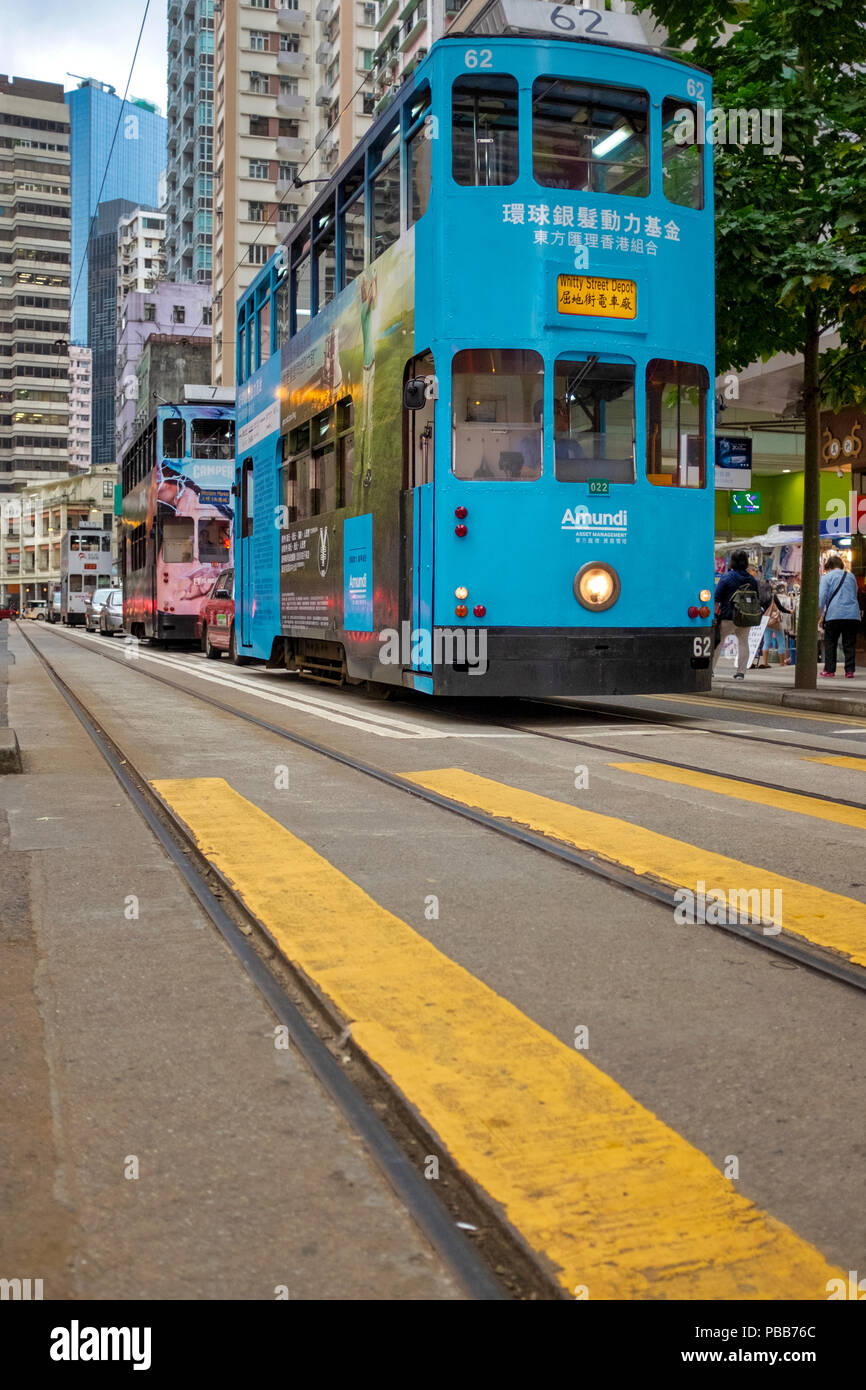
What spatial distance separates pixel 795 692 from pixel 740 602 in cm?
315

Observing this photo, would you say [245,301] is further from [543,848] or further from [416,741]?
[543,848]

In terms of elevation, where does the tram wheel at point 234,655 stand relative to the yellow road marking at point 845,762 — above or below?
above

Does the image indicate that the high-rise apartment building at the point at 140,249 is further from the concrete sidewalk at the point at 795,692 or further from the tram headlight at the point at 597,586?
the tram headlight at the point at 597,586

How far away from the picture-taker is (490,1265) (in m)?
2.35

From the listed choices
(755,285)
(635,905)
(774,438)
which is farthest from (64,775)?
(774,438)

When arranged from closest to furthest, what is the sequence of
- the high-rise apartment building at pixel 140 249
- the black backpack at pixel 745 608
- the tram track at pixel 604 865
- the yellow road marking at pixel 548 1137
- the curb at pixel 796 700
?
the yellow road marking at pixel 548 1137 < the tram track at pixel 604 865 < the curb at pixel 796 700 < the black backpack at pixel 745 608 < the high-rise apartment building at pixel 140 249

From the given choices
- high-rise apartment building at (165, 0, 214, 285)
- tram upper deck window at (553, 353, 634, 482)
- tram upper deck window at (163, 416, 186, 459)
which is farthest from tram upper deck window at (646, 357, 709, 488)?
high-rise apartment building at (165, 0, 214, 285)

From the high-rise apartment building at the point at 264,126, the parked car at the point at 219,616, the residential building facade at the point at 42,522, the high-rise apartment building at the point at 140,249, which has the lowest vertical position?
the parked car at the point at 219,616

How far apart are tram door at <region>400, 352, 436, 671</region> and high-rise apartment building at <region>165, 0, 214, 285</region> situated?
82.5m

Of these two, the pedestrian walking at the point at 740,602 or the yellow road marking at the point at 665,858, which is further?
the pedestrian walking at the point at 740,602

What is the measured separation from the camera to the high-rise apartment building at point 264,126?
257ft

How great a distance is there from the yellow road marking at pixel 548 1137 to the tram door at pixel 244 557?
50.0 ft

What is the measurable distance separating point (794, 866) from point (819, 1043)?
2179mm

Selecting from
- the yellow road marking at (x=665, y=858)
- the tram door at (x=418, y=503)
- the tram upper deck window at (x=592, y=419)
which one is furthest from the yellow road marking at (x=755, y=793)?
the tram upper deck window at (x=592, y=419)
